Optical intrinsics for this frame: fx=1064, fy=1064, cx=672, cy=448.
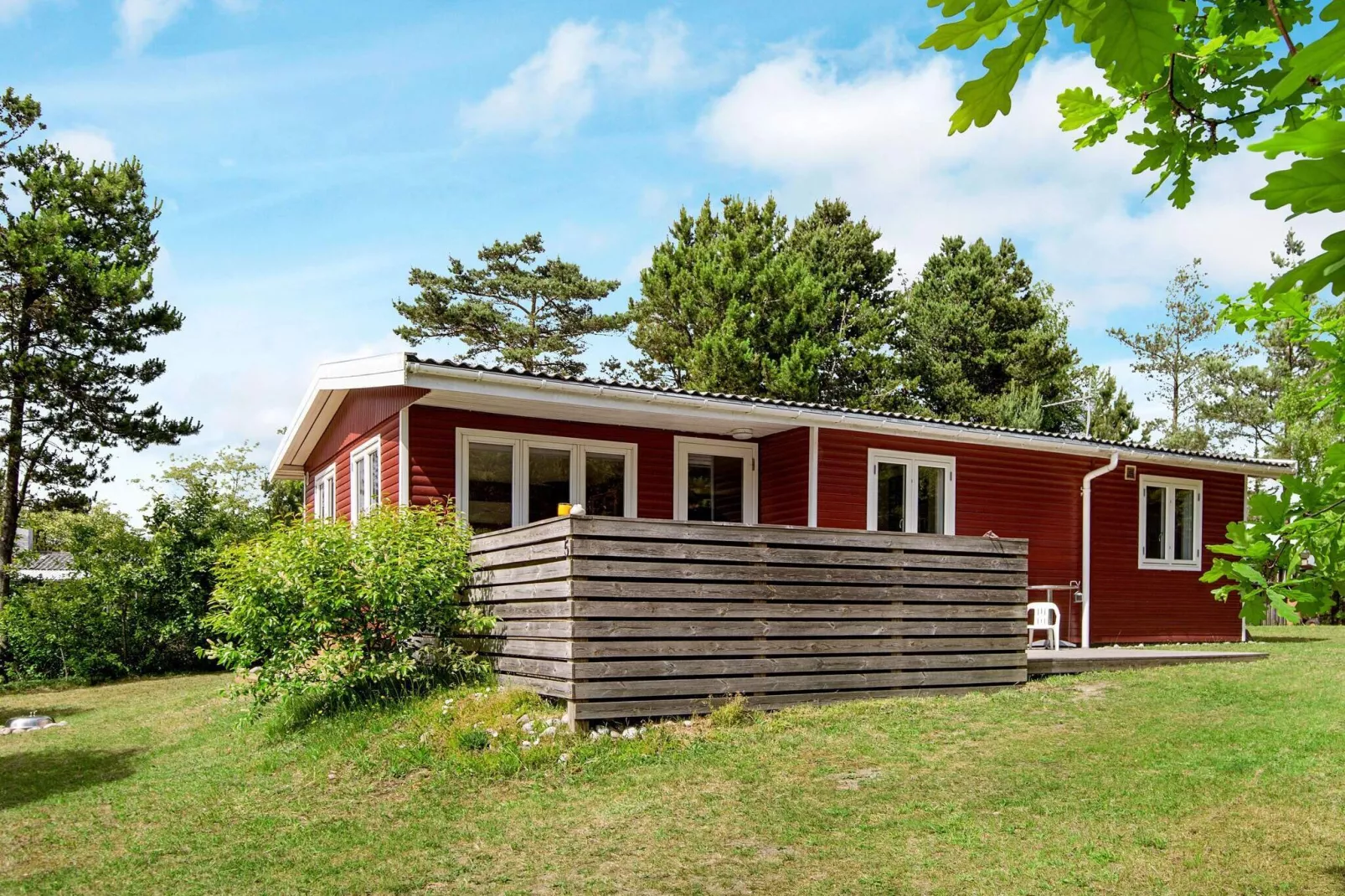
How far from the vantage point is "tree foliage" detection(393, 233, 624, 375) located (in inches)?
1232

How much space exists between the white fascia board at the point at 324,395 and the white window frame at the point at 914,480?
18.9ft

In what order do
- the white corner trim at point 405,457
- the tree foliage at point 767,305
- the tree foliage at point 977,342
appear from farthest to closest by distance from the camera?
the tree foliage at point 977,342 → the tree foliage at point 767,305 → the white corner trim at point 405,457

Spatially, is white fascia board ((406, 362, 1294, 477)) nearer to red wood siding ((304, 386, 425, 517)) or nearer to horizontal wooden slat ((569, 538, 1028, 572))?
red wood siding ((304, 386, 425, 517))

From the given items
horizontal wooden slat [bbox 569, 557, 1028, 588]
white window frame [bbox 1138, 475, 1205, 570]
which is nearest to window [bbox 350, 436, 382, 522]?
horizontal wooden slat [bbox 569, 557, 1028, 588]

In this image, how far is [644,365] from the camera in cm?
3075

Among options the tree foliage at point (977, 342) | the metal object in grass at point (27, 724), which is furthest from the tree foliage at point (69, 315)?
the tree foliage at point (977, 342)

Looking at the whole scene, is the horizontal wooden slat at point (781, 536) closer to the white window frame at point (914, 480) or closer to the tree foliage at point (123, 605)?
the white window frame at point (914, 480)

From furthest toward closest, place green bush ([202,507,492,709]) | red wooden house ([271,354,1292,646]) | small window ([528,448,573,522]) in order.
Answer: small window ([528,448,573,522])
red wooden house ([271,354,1292,646])
green bush ([202,507,492,709])

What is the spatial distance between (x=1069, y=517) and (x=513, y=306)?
21.1 metres

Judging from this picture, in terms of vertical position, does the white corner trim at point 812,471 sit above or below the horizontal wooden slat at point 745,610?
above

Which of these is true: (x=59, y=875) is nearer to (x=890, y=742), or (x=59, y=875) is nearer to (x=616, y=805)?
(x=616, y=805)

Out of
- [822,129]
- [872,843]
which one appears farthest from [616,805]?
[822,129]

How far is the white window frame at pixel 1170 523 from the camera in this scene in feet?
49.2

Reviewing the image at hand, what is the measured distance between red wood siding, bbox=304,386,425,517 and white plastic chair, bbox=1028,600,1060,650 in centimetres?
740
